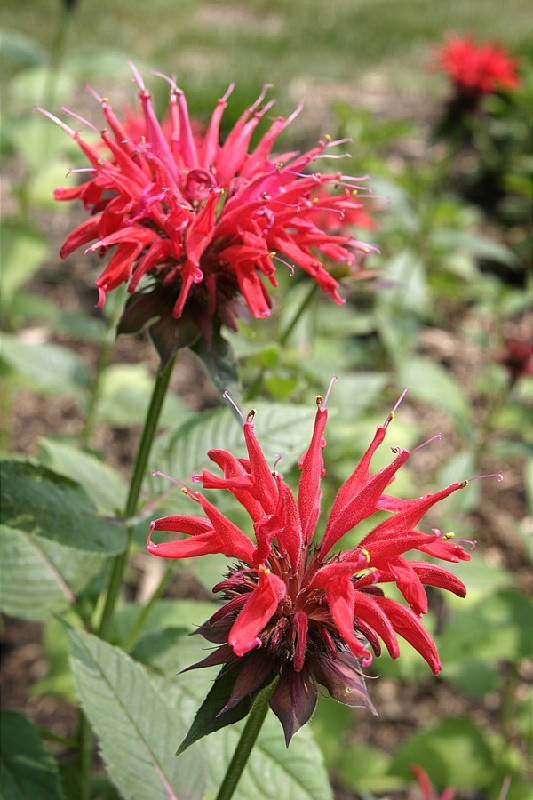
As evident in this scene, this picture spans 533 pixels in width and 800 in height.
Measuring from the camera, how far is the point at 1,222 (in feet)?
7.28

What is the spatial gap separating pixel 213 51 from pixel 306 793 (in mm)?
Result: 5440

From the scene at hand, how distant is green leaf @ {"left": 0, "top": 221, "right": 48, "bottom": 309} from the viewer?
1.99m

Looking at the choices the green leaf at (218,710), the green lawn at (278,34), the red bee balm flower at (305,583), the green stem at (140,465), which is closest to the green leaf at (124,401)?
the green stem at (140,465)

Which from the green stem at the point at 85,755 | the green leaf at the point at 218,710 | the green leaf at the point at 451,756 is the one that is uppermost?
the green leaf at the point at 218,710

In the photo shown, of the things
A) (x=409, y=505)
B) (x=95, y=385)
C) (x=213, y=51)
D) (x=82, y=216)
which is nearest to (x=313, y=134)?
(x=82, y=216)

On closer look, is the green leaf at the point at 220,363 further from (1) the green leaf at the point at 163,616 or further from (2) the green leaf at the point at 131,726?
(1) the green leaf at the point at 163,616

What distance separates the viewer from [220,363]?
928 millimetres

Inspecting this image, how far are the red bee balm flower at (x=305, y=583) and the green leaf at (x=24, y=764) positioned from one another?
0.40 m

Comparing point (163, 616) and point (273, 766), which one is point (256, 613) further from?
point (163, 616)

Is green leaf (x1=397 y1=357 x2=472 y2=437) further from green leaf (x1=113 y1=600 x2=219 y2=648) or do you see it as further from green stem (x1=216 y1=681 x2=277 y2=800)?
green stem (x1=216 y1=681 x2=277 y2=800)

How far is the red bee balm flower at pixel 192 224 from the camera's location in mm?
917

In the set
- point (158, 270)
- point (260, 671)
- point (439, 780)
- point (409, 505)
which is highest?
point (158, 270)

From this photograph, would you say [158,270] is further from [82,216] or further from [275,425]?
[82,216]

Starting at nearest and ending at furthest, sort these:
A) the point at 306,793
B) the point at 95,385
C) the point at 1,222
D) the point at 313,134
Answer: the point at 306,793
the point at 95,385
the point at 1,222
the point at 313,134
